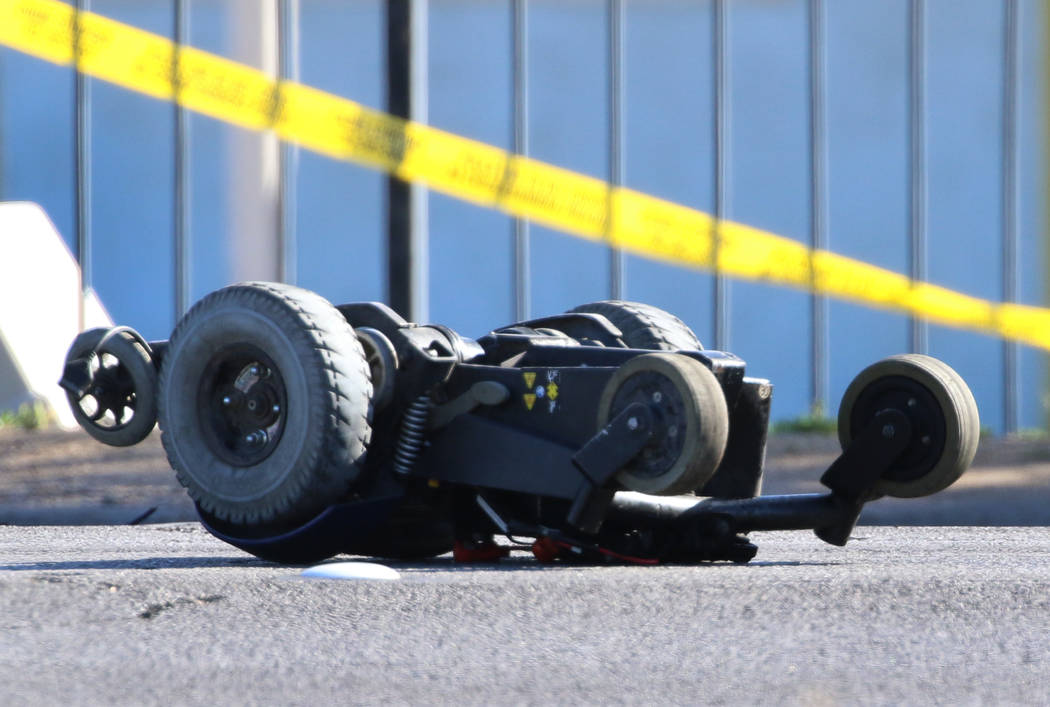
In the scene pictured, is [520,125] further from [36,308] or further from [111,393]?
[111,393]

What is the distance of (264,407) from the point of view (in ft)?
19.5

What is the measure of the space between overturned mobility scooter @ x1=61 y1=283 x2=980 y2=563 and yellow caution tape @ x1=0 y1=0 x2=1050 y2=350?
923 centimetres

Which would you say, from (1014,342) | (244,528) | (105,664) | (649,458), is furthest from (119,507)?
(1014,342)

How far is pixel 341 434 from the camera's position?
5.72 meters

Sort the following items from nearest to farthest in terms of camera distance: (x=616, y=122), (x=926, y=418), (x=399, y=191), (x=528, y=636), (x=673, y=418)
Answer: (x=528, y=636), (x=673, y=418), (x=926, y=418), (x=399, y=191), (x=616, y=122)

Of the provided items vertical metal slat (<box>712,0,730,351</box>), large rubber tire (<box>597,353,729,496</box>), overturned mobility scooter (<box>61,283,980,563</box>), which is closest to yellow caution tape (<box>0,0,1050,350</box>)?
vertical metal slat (<box>712,0,730,351</box>)

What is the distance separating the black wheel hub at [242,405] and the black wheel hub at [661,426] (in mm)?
1291

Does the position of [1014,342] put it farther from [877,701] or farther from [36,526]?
[877,701]

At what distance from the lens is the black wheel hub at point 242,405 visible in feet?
19.4

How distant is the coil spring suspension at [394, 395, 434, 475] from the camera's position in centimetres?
594

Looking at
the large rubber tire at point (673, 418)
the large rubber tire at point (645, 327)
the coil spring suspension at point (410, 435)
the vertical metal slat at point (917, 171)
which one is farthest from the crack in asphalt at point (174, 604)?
the vertical metal slat at point (917, 171)

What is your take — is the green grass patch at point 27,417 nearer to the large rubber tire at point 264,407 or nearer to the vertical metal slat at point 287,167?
the vertical metal slat at point 287,167

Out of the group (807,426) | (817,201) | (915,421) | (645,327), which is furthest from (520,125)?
(915,421)

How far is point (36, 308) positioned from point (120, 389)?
8.54 m
